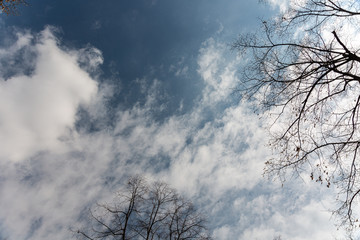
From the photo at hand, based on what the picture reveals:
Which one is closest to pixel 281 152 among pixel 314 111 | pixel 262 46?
pixel 314 111

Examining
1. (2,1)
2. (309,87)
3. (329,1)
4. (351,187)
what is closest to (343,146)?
(351,187)

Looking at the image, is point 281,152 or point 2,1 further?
point 281,152

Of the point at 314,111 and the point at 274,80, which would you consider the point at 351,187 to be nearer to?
the point at 314,111

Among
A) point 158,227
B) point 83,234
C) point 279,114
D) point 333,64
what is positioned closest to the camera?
point 333,64

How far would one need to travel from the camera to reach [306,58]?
17.2ft

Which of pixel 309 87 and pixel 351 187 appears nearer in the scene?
pixel 351 187

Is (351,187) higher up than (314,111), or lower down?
lower down

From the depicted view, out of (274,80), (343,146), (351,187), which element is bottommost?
(351,187)

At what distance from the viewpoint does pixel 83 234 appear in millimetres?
10922

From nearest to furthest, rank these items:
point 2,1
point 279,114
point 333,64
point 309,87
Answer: point 333,64, point 2,1, point 309,87, point 279,114

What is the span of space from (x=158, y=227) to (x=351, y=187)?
455 inches

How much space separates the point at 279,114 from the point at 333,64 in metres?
1.87

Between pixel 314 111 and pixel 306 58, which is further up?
pixel 306 58

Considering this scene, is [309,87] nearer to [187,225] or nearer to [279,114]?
[279,114]
